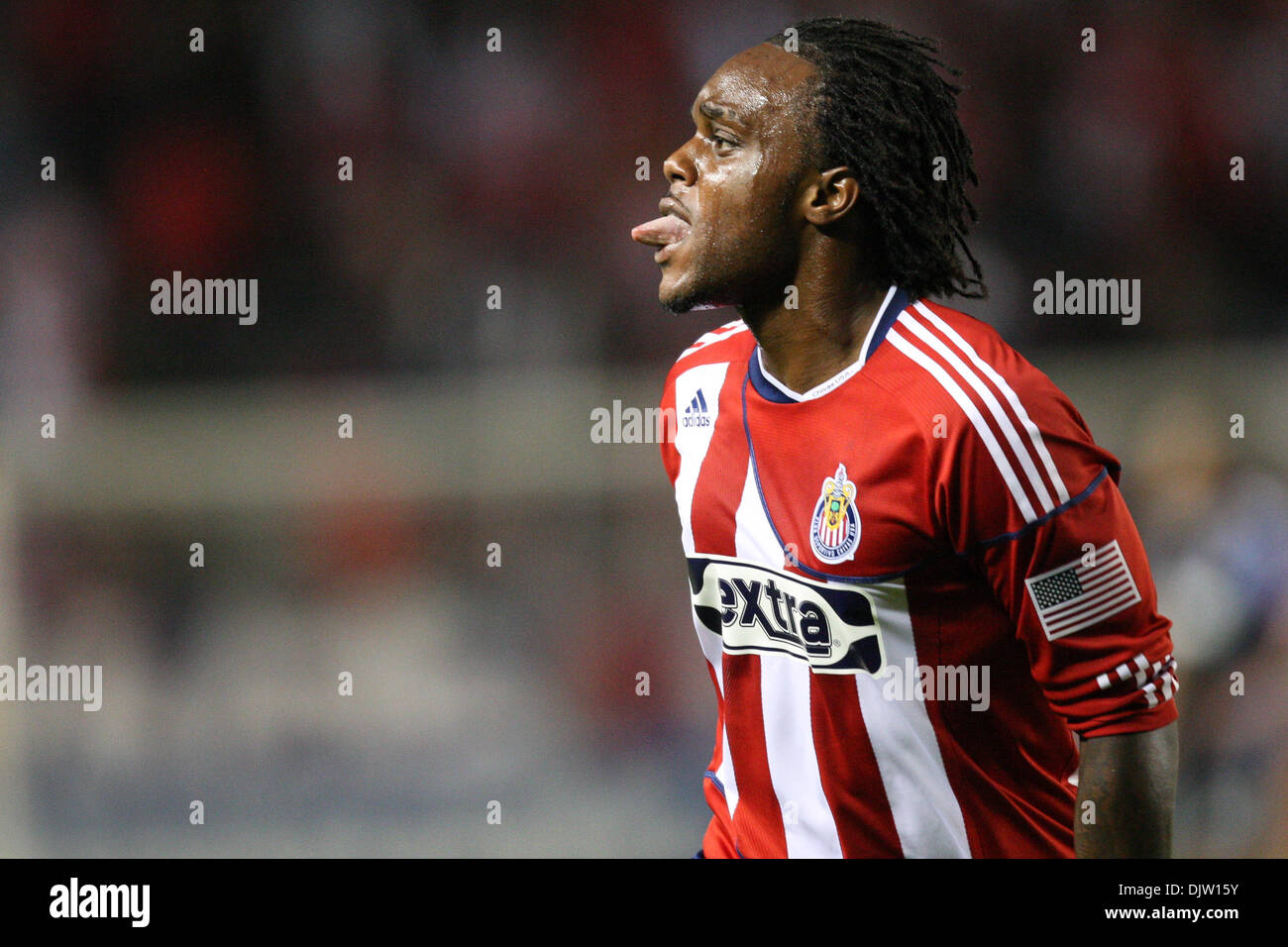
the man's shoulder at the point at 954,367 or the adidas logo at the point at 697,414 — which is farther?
the adidas logo at the point at 697,414

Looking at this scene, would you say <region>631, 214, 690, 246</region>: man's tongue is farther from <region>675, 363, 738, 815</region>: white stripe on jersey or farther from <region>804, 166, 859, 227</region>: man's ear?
<region>675, 363, 738, 815</region>: white stripe on jersey

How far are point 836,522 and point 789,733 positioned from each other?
429mm

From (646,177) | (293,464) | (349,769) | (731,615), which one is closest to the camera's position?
(731,615)

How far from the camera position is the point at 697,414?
2.63m

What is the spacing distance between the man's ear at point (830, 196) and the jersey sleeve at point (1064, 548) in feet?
1.47

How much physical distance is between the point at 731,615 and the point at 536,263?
3.20 meters

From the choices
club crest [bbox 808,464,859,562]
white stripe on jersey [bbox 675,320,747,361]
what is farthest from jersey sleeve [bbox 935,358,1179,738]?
white stripe on jersey [bbox 675,320,747,361]

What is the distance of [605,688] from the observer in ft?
16.2

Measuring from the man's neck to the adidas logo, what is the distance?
0.90 feet

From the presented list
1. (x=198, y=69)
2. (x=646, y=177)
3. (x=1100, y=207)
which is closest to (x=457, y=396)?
(x=646, y=177)

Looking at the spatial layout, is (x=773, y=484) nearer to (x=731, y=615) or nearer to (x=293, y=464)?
(x=731, y=615)

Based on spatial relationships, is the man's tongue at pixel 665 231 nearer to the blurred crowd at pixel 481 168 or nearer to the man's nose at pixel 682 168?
the man's nose at pixel 682 168

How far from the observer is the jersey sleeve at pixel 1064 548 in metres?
2.04

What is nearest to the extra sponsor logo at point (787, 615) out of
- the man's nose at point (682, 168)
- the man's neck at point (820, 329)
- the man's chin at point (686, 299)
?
the man's neck at point (820, 329)
